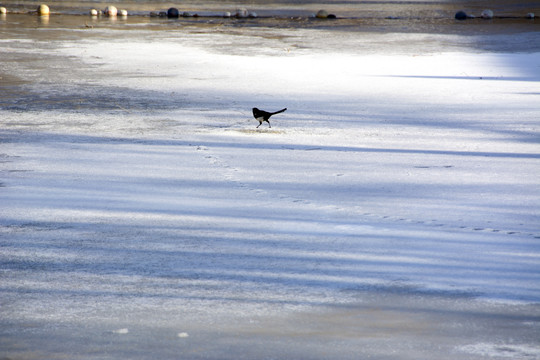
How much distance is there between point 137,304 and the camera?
11.3ft

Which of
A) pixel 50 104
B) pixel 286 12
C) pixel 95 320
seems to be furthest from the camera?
pixel 286 12

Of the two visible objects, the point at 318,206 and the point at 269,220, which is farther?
the point at 318,206

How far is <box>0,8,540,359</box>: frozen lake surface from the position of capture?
319cm

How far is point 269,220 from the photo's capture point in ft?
15.3

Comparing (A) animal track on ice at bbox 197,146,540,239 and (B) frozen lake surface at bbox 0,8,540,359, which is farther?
(A) animal track on ice at bbox 197,146,540,239

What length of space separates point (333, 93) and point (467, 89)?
1616 millimetres

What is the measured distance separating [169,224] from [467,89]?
607 cm

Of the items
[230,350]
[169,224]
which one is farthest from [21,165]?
[230,350]

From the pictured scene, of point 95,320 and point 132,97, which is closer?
point 95,320

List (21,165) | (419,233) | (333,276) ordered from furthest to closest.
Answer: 1. (21,165)
2. (419,233)
3. (333,276)

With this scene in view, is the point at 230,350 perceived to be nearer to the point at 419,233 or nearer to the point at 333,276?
the point at 333,276

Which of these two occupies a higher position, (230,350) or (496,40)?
(496,40)

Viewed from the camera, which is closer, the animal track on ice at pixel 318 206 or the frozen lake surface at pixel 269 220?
the frozen lake surface at pixel 269 220

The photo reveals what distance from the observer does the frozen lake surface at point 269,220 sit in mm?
3191
